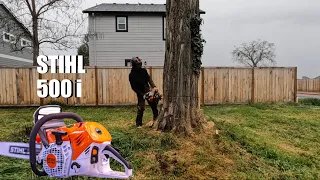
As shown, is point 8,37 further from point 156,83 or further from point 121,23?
point 156,83

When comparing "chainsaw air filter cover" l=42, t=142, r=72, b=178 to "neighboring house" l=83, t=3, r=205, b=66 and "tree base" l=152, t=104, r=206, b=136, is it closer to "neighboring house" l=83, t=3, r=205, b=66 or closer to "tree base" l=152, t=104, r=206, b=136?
"tree base" l=152, t=104, r=206, b=136

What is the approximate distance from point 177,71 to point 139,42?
44.3 feet

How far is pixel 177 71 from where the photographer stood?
211 inches

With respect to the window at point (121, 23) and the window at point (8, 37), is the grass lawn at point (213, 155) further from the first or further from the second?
the window at point (8, 37)

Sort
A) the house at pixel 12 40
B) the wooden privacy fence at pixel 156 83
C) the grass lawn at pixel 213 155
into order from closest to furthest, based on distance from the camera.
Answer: the grass lawn at pixel 213 155 < the wooden privacy fence at pixel 156 83 < the house at pixel 12 40

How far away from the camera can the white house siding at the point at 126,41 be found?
18.2 metres

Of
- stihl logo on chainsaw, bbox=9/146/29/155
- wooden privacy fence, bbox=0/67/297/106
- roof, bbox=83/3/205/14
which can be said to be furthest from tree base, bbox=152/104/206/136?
roof, bbox=83/3/205/14

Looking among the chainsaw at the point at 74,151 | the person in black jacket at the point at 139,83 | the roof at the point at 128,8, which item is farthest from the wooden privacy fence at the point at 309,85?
the chainsaw at the point at 74,151

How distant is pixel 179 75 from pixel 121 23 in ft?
45.6

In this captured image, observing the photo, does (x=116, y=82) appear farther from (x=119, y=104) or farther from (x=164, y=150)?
(x=164, y=150)

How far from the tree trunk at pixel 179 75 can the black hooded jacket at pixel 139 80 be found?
3.06 feet

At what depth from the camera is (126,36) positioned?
1842 centimetres

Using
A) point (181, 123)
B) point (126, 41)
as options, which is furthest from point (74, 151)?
point (126, 41)

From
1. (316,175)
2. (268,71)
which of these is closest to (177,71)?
(316,175)
